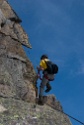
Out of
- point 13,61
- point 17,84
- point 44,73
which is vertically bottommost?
point 17,84

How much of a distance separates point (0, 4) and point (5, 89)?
9796 millimetres

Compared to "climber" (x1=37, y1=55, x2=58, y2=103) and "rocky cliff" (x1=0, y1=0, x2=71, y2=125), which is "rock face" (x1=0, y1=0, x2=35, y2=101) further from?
"climber" (x1=37, y1=55, x2=58, y2=103)

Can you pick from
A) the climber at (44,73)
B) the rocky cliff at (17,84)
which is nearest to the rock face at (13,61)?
the rocky cliff at (17,84)

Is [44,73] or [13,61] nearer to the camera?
[44,73]

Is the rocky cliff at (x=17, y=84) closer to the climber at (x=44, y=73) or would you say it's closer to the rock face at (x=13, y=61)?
the rock face at (x=13, y=61)

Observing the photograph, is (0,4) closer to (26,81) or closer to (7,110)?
(26,81)

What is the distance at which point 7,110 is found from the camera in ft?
60.1

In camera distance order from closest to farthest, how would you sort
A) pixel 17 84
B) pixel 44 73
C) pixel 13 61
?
pixel 17 84 → pixel 44 73 → pixel 13 61

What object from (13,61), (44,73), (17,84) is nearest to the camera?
(17,84)

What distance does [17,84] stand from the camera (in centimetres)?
2178

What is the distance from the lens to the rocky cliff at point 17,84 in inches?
723

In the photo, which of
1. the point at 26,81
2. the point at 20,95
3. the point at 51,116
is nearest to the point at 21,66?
the point at 26,81

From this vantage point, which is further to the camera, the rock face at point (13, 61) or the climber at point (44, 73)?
the climber at point (44, 73)

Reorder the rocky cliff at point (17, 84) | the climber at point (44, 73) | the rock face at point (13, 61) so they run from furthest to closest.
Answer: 1. the climber at point (44, 73)
2. the rock face at point (13, 61)
3. the rocky cliff at point (17, 84)
